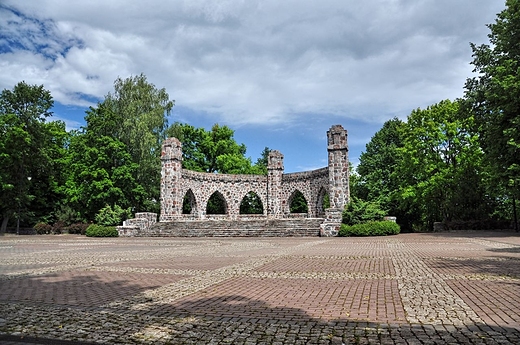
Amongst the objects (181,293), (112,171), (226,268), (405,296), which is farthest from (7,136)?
(405,296)

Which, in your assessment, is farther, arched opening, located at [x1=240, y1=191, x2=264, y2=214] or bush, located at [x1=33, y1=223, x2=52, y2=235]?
arched opening, located at [x1=240, y1=191, x2=264, y2=214]

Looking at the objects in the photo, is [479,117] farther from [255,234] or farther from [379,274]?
[379,274]

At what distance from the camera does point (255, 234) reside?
23047mm

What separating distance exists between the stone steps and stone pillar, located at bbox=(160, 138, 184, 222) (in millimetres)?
3336

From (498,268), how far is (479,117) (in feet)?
53.7

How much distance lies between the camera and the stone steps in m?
22.3

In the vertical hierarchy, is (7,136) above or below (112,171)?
above

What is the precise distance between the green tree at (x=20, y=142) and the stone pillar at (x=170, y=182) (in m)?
10.3

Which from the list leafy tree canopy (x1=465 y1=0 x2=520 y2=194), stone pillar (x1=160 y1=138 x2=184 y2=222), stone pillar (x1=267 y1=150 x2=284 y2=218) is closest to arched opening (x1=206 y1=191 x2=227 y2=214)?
stone pillar (x1=267 y1=150 x2=284 y2=218)

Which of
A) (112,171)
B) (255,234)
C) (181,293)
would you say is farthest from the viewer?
(112,171)

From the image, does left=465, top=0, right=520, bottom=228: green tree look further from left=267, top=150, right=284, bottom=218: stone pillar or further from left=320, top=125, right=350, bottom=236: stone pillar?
left=267, top=150, right=284, bottom=218: stone pillar

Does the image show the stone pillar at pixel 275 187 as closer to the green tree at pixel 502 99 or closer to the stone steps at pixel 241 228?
the stone steps at pixel 241 228

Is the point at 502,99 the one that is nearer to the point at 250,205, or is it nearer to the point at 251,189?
the point at 251,189

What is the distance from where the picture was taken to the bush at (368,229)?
20234mm
